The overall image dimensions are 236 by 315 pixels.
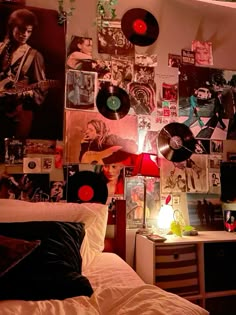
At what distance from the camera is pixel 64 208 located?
171 cm

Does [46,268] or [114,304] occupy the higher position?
[46,268]

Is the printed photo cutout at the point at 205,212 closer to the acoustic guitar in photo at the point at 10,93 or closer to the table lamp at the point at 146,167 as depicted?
the table lamp at the point at 146,167

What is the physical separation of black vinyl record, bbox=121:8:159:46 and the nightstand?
1532mm

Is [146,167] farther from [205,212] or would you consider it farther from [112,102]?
[205,212]

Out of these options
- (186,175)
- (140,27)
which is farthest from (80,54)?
(186,175)

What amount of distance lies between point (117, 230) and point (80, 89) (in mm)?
1076

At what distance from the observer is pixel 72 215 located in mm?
1673

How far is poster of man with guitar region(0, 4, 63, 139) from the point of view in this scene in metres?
1.99

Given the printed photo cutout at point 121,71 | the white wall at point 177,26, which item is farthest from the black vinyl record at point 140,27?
the printed photo cutout at point 121,71

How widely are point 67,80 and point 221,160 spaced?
55.9 inches

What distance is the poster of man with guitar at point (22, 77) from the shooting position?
199 cm

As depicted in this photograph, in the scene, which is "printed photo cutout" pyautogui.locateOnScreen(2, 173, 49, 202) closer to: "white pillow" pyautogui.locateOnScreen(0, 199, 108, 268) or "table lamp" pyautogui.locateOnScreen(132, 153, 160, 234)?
Result: "white pillow" pyautogui.locateOnScreen(0, 199, 108, 268)

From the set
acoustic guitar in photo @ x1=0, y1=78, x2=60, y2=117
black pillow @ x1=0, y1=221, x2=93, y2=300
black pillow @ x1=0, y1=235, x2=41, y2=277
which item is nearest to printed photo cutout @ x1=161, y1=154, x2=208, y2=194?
black pillow @ x1=0, y1=221, x2=93, y2=300

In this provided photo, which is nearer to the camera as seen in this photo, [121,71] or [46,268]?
[46,268]
